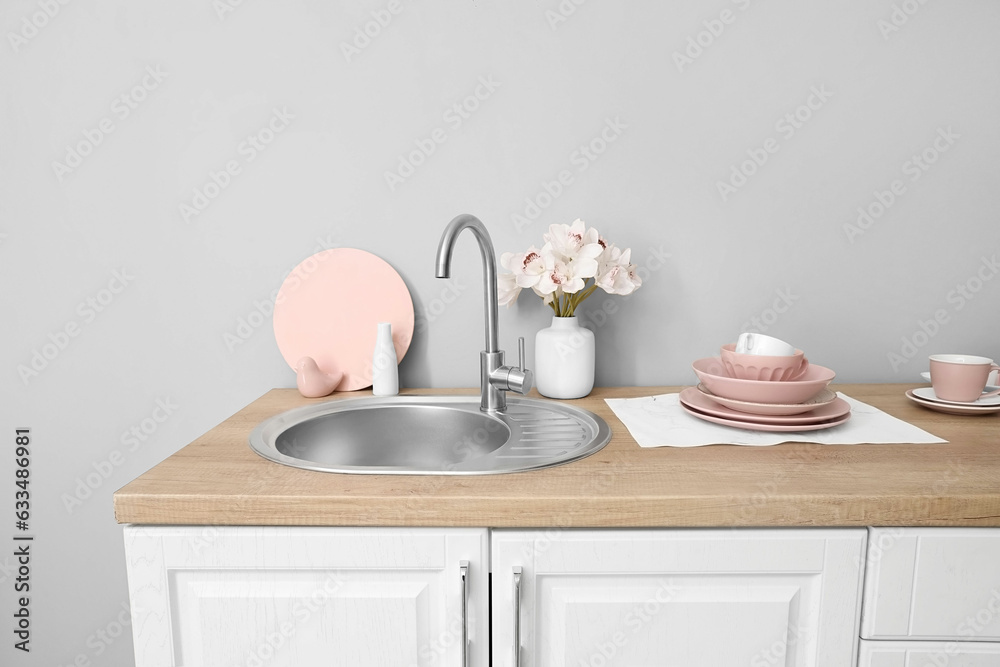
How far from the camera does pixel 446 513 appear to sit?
81 cm

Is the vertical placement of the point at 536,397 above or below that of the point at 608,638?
above

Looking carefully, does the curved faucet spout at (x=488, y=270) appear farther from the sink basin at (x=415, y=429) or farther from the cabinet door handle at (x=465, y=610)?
the cabinet door handle at (x=465, y=610)

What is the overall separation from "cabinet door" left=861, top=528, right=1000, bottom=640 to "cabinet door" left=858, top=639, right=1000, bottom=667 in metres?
0.01

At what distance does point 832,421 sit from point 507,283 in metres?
0.64

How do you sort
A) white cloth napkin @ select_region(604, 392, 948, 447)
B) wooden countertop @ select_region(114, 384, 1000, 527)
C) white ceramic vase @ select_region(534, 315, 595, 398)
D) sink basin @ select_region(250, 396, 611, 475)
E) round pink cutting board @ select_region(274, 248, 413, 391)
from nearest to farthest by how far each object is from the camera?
wooden countertop @ select_region(114, 384, 1000, 527), white cloth napkin @ select_region(604, 392, 948, 447), sink basin @ select_region(250, 396, 611, 475), white ceramic vase @ select_region(534, 315, 595, 398), round pink cutting board @ select_region(274, 248, 413, 391)

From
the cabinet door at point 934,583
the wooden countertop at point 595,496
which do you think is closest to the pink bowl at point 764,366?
the wooden countertop at point 595,496

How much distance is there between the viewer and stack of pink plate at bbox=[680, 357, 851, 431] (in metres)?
1.04

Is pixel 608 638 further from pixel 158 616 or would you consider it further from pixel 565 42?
pixel 565 42

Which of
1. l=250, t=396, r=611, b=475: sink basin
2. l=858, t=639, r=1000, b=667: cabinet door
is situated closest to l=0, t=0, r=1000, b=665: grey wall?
l=250, t=396, r=611, b=475: sink basin

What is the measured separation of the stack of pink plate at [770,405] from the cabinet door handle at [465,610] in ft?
1.66

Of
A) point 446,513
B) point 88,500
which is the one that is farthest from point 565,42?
point 88,500

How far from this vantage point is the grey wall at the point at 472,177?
133cm

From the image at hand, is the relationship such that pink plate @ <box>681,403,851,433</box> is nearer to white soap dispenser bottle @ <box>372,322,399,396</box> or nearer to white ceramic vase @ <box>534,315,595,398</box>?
white ceramic vase @ <box>534,315,595,398</box>

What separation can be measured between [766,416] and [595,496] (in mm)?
427
